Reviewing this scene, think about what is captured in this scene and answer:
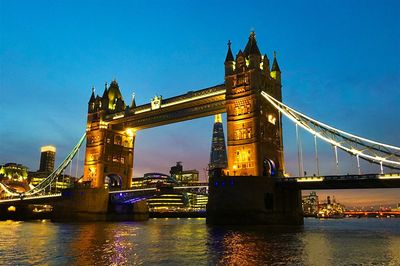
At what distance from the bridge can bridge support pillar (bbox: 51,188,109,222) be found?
163 cm

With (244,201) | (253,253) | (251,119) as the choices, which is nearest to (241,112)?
(251,119)

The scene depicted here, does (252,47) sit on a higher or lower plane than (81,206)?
higher

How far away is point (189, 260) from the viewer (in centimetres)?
1998

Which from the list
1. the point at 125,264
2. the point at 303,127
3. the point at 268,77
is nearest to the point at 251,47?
the point at 268,77

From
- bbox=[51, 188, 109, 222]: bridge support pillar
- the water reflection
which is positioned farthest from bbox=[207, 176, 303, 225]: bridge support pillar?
bbox=[51, 188, 109, 222]: bridge support pillar

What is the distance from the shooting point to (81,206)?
7006cm

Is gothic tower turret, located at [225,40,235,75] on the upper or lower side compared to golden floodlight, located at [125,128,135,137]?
upper

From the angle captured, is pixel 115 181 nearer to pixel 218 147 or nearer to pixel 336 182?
pixel 336 182

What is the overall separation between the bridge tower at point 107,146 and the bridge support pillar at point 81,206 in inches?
246

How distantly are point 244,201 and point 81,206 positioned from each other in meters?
34.3

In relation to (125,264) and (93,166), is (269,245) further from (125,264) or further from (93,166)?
(93,166)

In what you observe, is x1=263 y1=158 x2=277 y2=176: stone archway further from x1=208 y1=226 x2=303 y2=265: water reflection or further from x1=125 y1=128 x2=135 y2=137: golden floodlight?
x1=125 y1=128 x2=135 y2=137: golden floodlight

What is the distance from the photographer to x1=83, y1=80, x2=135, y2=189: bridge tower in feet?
258

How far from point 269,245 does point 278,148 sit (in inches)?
1355
